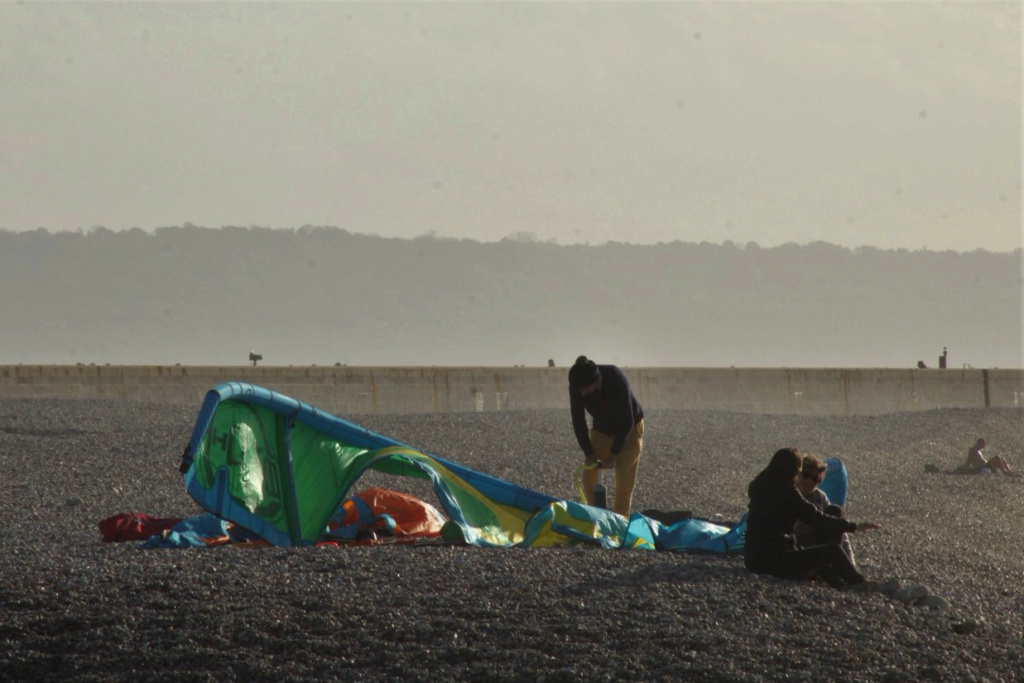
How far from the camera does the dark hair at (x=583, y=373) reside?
10016 millimetres

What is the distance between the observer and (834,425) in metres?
25.2

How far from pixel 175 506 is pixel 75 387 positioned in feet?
54.5

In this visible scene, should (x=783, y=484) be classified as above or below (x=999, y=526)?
above

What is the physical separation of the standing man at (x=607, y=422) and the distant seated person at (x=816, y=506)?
6.26 feet

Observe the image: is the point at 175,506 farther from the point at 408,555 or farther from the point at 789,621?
the point at 789,621

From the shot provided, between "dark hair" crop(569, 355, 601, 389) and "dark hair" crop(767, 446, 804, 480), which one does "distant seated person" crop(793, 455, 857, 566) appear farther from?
"dark hair" crop(569, 355, 601, 389)

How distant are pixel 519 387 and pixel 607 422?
727 inches

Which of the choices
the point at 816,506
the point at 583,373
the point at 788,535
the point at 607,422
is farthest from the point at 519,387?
the point at 788,535

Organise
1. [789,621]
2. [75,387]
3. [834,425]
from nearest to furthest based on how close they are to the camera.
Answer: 1. [789,621]
2. [834,425]
3. [75,387]

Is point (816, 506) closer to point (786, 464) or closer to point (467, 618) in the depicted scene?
point (786, 464)

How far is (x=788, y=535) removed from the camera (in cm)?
796

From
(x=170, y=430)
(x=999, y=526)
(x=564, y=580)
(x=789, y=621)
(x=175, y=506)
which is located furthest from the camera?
(x=170, y=430)

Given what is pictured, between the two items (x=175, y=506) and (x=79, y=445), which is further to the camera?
(x=79, y=445)

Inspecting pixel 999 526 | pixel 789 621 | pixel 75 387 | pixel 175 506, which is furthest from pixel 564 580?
pixel 75 387
